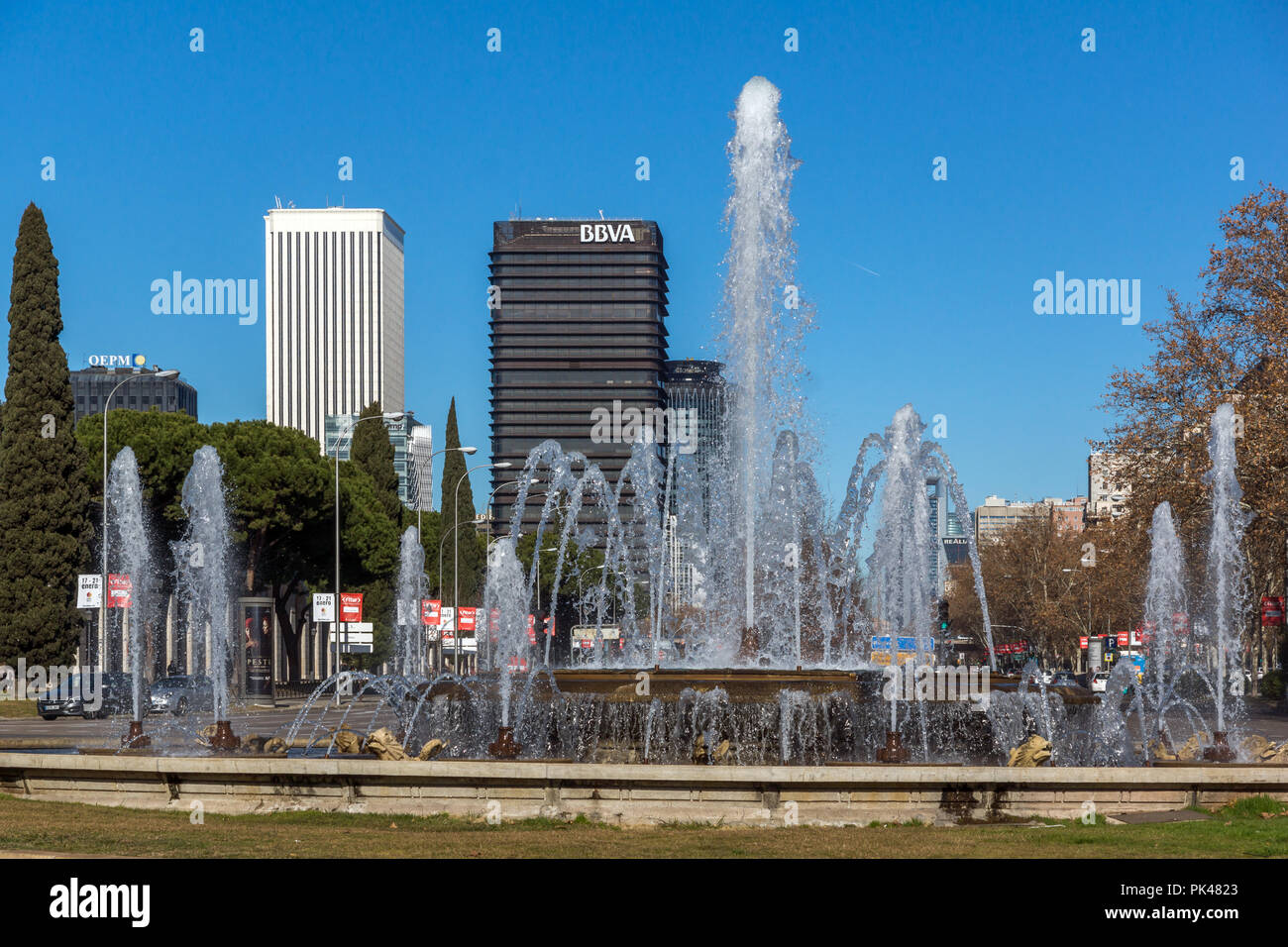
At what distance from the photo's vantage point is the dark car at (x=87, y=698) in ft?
141

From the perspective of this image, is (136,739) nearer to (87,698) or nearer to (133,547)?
(133,547)

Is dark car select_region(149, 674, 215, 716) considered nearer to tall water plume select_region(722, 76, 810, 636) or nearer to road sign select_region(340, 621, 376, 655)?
road sign select_region(340, 621, 376, 655)

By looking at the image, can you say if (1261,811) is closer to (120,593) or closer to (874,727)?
(874,727)

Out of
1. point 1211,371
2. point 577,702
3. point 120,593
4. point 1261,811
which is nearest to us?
point 1261,811

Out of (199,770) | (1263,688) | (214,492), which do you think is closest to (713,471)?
(214,492)

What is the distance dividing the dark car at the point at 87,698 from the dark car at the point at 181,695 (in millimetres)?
917

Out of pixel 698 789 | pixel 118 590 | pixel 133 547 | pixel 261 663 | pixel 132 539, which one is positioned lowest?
pixel 261 663

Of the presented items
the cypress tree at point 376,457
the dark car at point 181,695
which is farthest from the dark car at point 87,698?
the cypress tree at point 376,457

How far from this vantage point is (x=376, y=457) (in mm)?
83938

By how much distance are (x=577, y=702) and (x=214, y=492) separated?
10555 millimetres

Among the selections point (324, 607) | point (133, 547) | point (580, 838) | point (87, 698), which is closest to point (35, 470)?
point (87, 698)

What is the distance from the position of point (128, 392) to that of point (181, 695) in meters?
150
